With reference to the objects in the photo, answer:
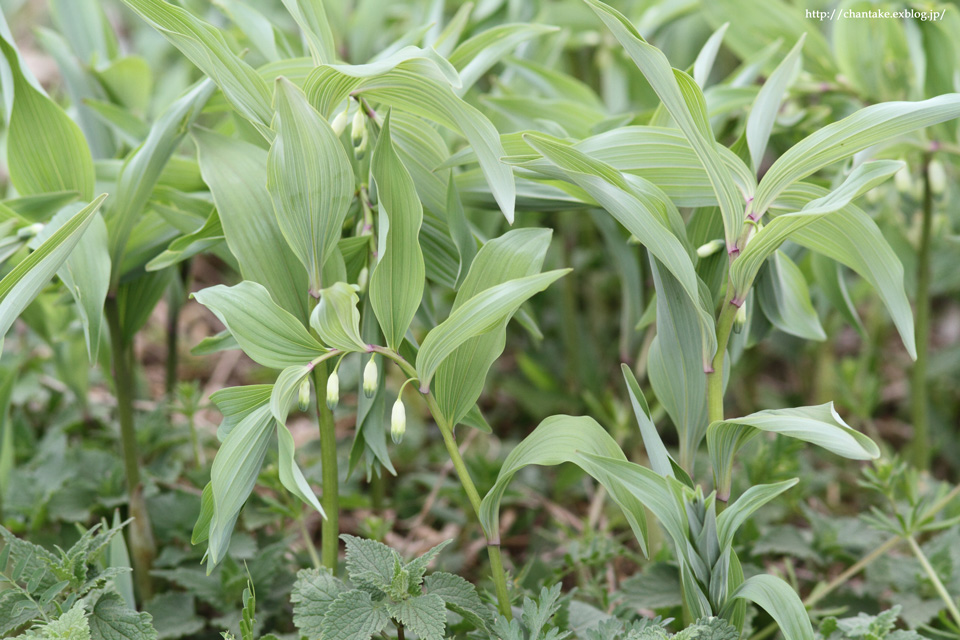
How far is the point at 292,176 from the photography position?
0.66 m

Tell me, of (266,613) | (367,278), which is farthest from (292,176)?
(266,613)

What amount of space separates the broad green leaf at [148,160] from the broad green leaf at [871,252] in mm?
623

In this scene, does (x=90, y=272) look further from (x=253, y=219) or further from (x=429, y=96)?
(x=429, y=96)

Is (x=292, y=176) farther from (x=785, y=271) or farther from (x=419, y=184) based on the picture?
(x=785, y=271)

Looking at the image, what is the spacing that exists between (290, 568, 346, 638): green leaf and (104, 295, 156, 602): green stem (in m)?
0.31

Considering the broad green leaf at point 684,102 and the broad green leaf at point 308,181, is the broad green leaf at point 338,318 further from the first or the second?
the broad green leaf at point 684,102

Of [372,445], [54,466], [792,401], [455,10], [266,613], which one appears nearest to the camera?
[372,445]

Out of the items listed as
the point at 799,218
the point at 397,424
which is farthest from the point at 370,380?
the point at 799,218

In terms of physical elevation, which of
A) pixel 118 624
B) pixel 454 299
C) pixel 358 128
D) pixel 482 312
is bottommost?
pixel 118 624

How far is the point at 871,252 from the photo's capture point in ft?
2.29

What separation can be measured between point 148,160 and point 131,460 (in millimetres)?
362

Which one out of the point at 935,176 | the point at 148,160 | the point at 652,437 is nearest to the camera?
the point at 652,437

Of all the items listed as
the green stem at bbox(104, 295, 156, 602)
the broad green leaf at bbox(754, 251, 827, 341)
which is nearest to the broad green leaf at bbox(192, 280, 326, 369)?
the green stem at bbox(104, 295, 156, 602)

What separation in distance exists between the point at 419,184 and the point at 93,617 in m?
0.52
